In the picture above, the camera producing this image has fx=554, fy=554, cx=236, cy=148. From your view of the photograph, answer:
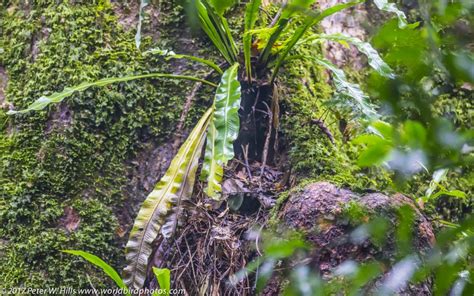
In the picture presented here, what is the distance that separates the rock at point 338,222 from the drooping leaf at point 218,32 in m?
0.66

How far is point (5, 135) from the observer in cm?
205

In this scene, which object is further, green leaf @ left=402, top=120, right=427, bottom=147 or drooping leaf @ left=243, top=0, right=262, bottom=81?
drooping leaf @ left=243, top=0, right=262, bottom=81

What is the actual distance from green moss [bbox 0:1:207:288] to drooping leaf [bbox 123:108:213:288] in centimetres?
18

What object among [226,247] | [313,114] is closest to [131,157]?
[226,247]

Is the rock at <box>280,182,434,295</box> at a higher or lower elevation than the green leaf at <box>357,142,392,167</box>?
lower

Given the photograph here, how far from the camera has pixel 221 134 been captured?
5.75 ft

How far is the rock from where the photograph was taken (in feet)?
4.68

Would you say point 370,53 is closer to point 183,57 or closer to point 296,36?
point 296,36

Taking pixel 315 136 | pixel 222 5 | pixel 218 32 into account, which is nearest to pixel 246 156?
pixel 315 136

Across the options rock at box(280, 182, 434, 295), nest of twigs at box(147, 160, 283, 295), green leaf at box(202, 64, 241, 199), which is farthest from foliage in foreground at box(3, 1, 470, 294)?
rock at box(280, 182, 434, 295)

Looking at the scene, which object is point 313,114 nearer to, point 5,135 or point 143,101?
point 143,101

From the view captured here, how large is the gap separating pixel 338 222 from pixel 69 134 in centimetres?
102

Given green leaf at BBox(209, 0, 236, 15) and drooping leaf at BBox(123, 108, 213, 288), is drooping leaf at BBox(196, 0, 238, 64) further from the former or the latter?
green leaf at BBox(209, 0, 236, 15)

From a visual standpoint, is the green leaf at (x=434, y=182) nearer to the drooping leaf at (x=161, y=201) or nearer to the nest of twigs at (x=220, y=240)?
the nest of twigs at (x=220, y=240)
